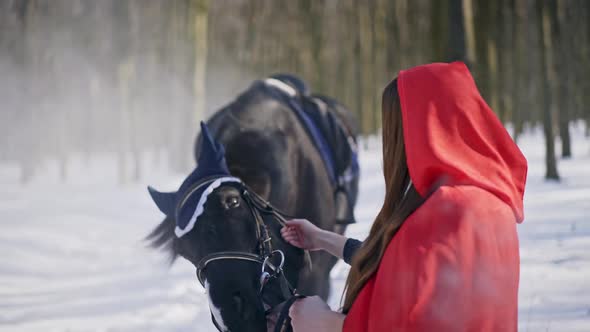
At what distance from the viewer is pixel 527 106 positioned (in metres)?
31.5

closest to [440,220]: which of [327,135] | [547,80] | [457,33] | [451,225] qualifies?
[451,225]

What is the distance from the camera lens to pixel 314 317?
1.61 m

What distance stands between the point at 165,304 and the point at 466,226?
475cm

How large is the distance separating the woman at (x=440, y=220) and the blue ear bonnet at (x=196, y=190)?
1.03m

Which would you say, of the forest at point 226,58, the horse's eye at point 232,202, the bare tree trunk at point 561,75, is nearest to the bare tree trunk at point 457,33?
the forest at point 226,58

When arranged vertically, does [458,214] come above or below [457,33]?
below

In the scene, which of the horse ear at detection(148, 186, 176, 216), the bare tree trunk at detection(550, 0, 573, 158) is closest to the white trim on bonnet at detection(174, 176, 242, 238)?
the horse ear at detection(148, 186, 176, 216)

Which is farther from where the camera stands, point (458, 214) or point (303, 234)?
point (303, 234)

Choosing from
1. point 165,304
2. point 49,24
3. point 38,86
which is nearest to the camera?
point 165,304

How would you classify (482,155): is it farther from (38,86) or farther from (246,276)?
(38,86)

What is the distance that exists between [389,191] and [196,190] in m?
1.21

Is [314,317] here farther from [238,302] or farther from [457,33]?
[457,33]

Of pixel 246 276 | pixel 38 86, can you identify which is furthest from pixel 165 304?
pixel 38 86

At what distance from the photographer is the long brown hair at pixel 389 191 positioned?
1.51 metres
